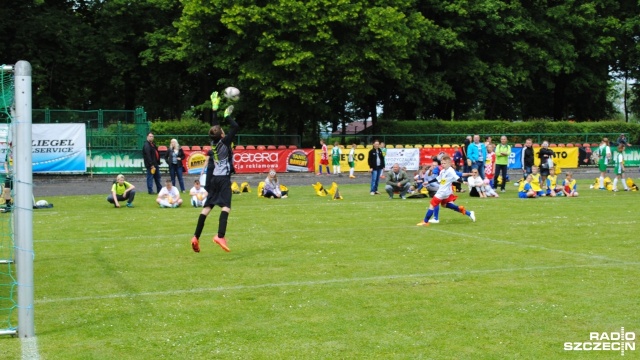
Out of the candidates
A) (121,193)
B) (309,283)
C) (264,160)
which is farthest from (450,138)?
(309,283)

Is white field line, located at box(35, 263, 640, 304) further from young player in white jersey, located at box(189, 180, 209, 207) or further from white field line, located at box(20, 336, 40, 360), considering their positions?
young player in white jersey, located at box(189, 180, 209, 207)

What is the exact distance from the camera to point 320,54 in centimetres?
4762

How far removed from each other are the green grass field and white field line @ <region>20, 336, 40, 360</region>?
0.25 feet

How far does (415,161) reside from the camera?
45594mm

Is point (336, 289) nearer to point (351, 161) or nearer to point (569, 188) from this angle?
point (569, 188)

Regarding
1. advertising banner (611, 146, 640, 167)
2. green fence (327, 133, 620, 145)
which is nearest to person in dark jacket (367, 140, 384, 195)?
green fence (327, 133, 620, 145)

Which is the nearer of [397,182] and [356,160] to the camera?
[397,182]

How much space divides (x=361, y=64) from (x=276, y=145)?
7.88 meters

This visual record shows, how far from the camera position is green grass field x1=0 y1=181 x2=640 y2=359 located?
7.90 meters

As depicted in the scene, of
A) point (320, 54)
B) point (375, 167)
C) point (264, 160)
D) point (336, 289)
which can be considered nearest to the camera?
point (336, 289)

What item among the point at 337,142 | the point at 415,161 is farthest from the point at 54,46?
the point at 415,161

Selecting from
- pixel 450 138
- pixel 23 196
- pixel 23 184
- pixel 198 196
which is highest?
pixel 450 138

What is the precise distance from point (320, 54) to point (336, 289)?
38.0 metres

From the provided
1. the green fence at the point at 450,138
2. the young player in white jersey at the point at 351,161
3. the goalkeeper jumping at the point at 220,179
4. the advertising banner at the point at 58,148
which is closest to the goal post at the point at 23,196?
the goalkeeper jumping at the point at 220,179
